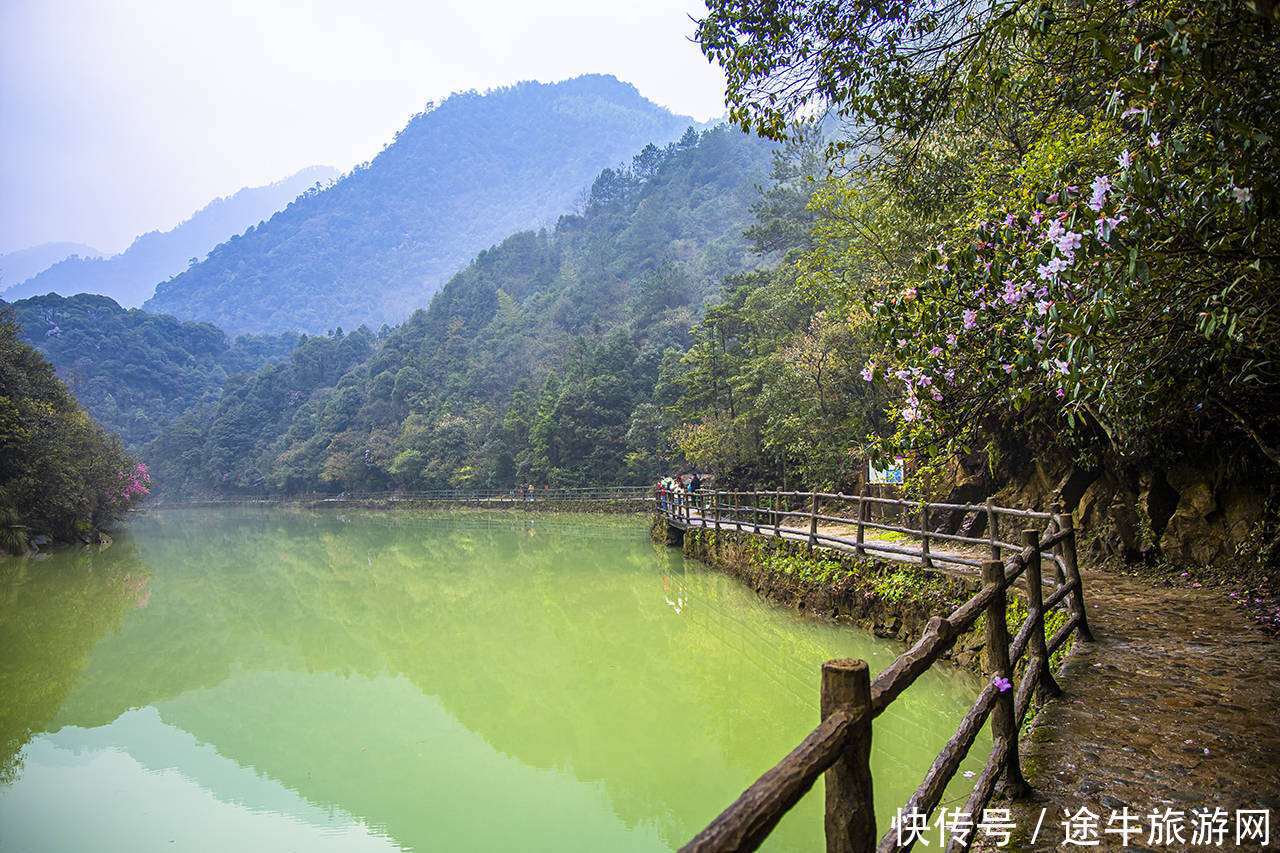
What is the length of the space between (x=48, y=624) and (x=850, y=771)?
15064mm

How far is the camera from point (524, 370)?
49.1 meters

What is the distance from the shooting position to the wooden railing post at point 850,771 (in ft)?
6.15

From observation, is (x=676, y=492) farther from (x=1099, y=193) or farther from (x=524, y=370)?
(x=524, y=370)

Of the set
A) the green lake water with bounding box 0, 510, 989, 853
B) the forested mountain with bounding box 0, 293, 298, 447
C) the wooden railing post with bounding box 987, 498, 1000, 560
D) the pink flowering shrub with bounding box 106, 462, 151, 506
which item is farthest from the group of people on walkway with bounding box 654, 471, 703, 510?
the forested mountain with bounding box 0, 293, 298, 447

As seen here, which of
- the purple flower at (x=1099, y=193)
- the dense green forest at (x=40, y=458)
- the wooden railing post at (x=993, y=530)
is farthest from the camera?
the dense green forest at (x=40, y=458)

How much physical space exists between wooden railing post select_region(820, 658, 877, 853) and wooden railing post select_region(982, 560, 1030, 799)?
1.12 metres

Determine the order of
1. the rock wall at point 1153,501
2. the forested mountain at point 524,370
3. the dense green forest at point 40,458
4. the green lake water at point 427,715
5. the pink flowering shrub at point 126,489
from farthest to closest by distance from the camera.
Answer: the forested mountain at point 524,370 < the pink flowering shrub at point 126,489 < the dense green forest at point 40,458 < the rock wall at point 1153,501 < the green lake water at point 427,715

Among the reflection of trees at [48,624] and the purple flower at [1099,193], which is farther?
the reflection of trees at [48,624]

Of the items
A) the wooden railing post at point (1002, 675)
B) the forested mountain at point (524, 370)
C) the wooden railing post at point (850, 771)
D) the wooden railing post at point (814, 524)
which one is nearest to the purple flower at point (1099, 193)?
the wooden railing post at point (1002, 675)

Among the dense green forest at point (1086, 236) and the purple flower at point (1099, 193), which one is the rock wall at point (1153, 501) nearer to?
the dense green forest at point (1086, 236)

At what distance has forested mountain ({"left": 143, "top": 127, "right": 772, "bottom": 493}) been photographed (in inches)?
1377

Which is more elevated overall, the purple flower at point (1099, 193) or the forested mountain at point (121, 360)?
the forested mountain at point (121, 360)

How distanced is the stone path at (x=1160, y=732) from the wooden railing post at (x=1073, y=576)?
12 cm

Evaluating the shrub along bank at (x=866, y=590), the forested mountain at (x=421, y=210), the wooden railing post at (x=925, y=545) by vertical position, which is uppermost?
the forested mountain at (x=421, y=210)
